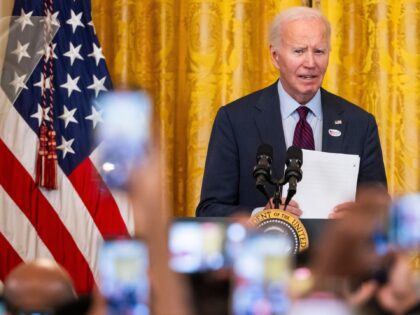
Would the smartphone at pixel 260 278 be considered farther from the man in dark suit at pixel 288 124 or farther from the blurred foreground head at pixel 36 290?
the man in dark suit at pixel 288 124

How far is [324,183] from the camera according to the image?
10.1 feet

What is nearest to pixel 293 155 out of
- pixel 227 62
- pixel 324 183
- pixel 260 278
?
pixel 324 183

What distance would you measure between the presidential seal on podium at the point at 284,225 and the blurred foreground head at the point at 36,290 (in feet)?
4.38

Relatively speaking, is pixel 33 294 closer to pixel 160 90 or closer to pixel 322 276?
pixel 322 276

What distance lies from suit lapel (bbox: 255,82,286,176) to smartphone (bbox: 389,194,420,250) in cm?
265

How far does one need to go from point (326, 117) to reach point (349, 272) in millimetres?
2886

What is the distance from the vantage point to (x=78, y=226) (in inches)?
184

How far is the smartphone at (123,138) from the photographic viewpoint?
2.62ft

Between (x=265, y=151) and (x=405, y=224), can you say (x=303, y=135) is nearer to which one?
(x=265, y=151)

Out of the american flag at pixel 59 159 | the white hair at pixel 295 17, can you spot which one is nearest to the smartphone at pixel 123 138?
the white hair at pixel 295 17

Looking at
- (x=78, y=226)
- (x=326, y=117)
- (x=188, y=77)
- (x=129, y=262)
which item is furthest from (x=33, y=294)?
(x=188, y=77)

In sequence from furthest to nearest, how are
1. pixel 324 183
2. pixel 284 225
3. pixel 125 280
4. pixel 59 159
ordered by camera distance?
pixel 59 159, pixel 324 183, pixel 284 225, pixel 125 280

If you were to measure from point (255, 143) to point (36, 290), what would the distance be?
8.41 feet

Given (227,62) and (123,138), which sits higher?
(227,62)
